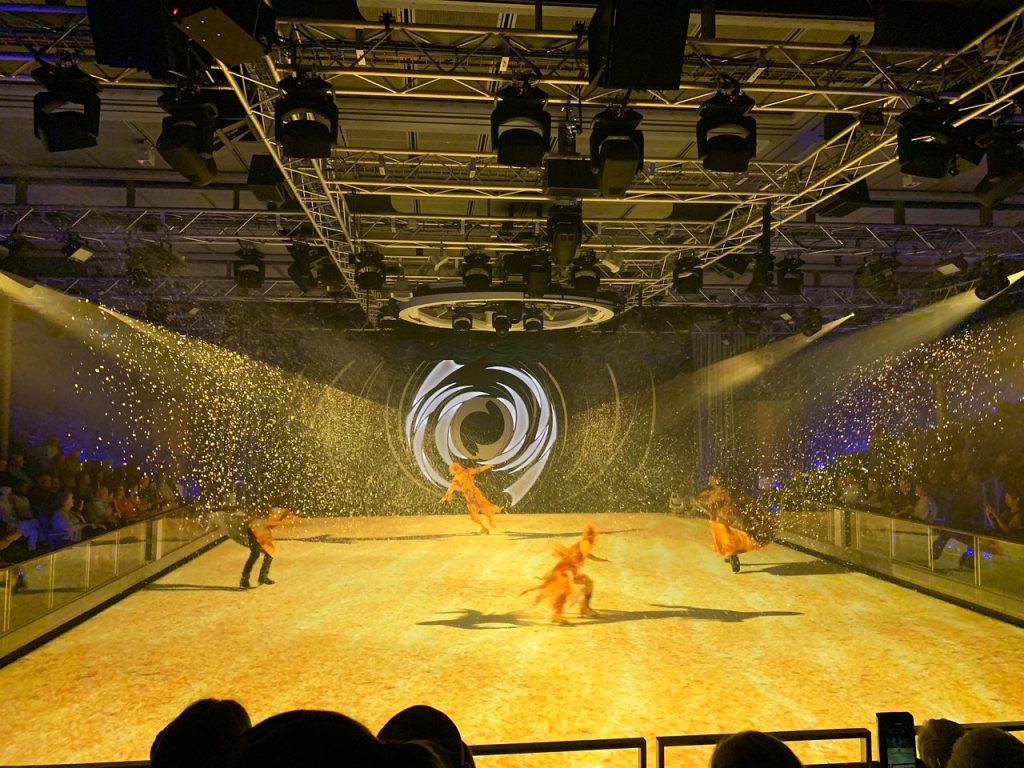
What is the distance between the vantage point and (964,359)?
57.4 feet

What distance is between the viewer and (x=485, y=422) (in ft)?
66.0

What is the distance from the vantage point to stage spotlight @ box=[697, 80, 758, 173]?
658cm

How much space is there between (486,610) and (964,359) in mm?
13509

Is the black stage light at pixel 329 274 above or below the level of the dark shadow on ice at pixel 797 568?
above

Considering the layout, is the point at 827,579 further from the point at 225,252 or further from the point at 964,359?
the point at 225,252

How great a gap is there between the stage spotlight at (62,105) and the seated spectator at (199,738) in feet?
19.5

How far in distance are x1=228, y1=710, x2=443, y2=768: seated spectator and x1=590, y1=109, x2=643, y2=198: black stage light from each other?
646 centimetres

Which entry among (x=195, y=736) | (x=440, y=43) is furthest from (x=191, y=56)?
(x=195, y=736)

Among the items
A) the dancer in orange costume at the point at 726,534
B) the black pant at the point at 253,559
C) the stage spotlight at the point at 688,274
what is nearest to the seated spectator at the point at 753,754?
the black pant at the point at 253,559

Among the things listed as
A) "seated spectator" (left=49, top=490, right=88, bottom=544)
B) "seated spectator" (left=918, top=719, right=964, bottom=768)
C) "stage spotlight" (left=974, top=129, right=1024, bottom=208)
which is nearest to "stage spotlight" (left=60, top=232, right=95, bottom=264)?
"seated spectator" (left=49, top=490, right=88, bottom=544)

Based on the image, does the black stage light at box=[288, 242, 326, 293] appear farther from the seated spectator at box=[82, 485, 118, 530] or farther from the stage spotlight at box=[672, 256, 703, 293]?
the stage spotlight at box=[672, 256, 703, 293]

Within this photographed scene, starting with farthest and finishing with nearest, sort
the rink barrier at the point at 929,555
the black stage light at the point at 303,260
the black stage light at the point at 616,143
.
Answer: the black stage light at the point at 303,260, the rink barrier at the point at 929,555, the black stage light at the point at 616,143

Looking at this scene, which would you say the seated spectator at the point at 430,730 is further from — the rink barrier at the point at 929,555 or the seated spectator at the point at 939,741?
the rink barrier at the point at 929,555

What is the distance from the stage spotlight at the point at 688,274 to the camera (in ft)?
39.7
